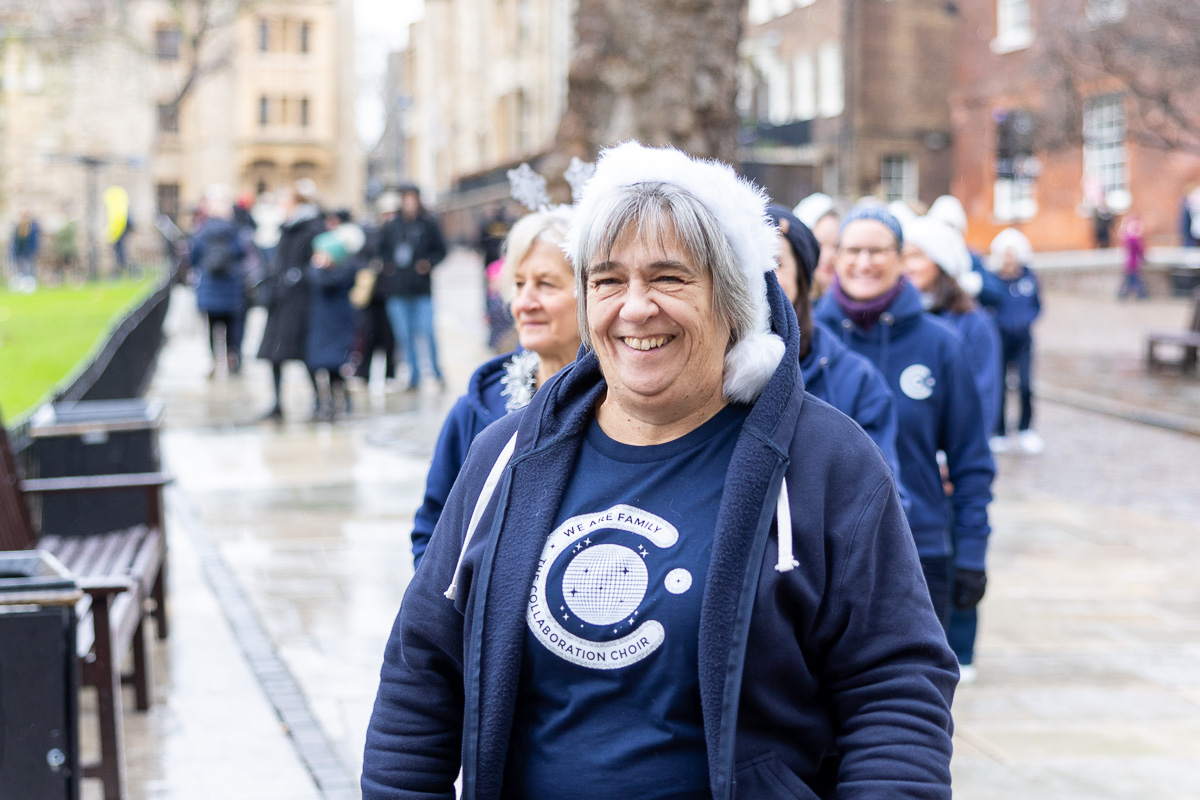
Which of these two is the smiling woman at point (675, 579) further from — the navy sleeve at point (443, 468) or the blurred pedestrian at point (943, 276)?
the blurred pedestrian at point (943, 276)

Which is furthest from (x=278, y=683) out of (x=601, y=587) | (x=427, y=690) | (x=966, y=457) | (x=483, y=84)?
(x=483, y=84)

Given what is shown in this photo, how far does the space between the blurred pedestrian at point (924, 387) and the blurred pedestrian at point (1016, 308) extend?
7.40m

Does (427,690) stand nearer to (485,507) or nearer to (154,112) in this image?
(485,507)

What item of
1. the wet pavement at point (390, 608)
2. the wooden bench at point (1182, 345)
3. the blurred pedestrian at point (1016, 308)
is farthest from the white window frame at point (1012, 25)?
the blurred pedestrian at point (1016, 308)

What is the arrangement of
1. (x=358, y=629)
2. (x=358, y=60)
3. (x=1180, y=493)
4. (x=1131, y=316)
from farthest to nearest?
1. (x=358, y=60)
2. (x=1131, y=316)
3. (x=1180, y=493)
4. (x=358, y=629)

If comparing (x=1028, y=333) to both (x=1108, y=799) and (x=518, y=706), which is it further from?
(x=518, y=706)

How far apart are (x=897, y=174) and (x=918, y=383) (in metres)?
37.6

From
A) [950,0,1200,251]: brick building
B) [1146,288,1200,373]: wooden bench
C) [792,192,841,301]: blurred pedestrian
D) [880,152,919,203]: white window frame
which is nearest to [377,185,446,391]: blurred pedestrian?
[792,192,841,301]: blurred pedestrian

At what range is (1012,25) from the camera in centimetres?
3534

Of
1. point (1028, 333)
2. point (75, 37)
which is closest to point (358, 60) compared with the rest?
point (75, 37)

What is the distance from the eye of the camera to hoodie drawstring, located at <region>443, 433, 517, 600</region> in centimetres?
235

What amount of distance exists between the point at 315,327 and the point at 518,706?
10.6m

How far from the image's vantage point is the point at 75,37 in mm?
42469

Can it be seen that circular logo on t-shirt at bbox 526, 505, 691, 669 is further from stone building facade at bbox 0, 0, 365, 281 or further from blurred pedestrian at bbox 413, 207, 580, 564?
stone building facade at bbox 0, 0, 365, 281
